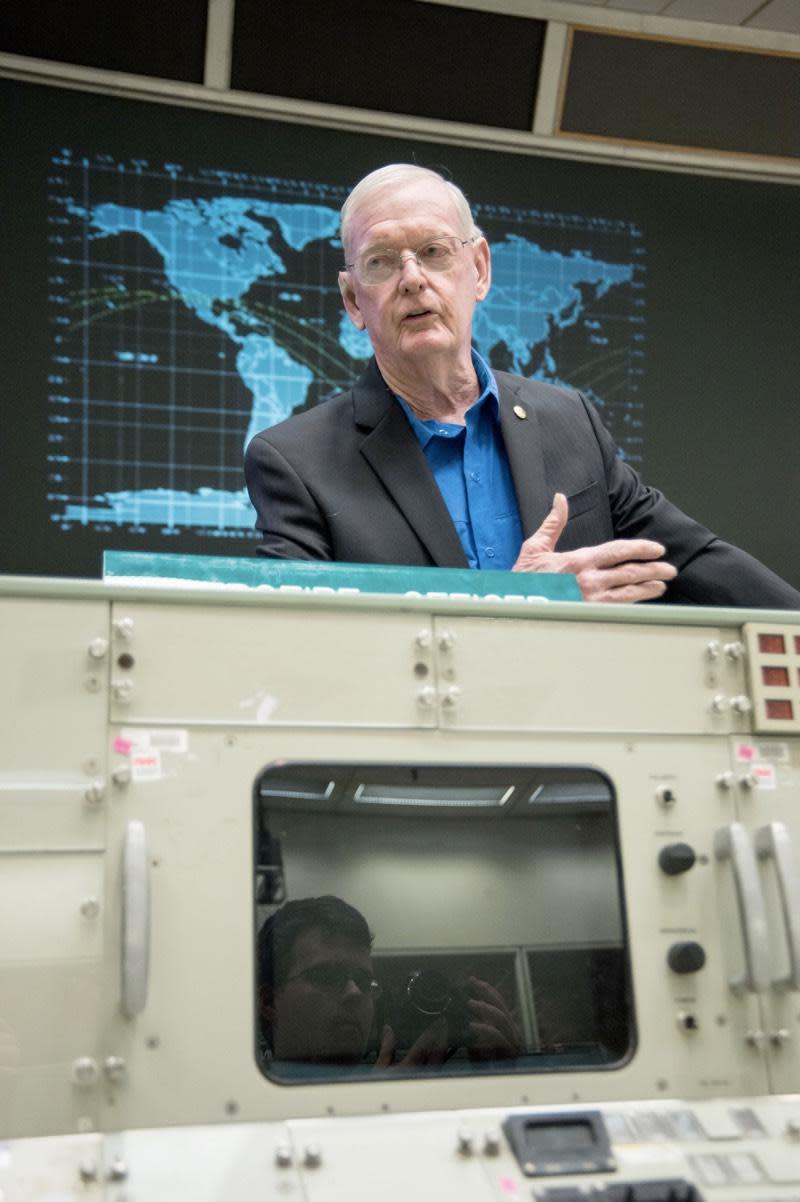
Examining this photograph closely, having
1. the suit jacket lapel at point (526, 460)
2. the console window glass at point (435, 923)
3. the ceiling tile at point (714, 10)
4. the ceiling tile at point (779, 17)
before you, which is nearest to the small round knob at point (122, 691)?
the console window glass at point (435, 923)

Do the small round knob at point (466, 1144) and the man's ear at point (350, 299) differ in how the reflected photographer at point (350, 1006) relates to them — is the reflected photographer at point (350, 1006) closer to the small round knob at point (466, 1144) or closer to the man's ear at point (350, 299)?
the small round knob at point (466, 1144)

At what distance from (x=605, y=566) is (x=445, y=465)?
393 millimetres

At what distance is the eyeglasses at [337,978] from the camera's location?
1545 millimetres

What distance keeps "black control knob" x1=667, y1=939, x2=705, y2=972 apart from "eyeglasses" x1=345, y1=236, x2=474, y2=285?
1175 millimetres

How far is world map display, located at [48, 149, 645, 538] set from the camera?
4047 mm

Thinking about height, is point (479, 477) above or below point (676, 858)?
above

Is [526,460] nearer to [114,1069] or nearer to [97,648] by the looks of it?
[97,648]

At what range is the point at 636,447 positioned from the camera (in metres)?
4.55

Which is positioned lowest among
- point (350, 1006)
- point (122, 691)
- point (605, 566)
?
point (350, 1006)

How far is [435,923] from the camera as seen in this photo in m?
1.60

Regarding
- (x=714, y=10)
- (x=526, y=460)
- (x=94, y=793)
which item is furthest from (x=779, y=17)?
(x=94, y=793)

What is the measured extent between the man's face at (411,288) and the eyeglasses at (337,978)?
3.66 ft

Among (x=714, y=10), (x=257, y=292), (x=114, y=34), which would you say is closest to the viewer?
(x=114, y=34)

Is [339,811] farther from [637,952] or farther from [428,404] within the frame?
[428,404]
